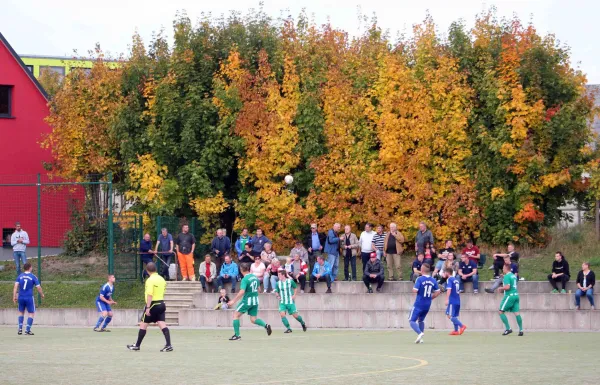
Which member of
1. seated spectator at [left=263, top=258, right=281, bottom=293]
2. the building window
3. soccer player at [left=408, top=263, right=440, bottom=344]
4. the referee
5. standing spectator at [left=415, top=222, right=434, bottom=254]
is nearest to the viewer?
the referee

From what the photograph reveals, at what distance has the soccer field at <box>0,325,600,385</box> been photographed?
15.1 m

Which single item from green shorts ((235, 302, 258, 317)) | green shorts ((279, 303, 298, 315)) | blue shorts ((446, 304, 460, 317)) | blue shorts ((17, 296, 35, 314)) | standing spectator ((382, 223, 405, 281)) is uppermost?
standing spectator ((382, 223, 405, 281))

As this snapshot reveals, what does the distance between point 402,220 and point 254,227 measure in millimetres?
5585

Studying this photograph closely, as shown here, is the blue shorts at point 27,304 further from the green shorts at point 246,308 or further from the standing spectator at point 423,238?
the standing spectator at point 423,238

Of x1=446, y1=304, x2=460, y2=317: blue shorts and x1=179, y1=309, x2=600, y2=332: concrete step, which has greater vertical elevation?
x1=446, y1=304, x2=460, y2=317: blue shorts

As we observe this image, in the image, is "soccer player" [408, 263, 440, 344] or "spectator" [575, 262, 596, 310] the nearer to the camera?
"soccer player" [408, 263, 440, 344]

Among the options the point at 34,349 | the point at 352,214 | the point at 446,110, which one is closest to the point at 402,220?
the point at 352,214

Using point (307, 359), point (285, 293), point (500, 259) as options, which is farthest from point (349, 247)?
point (307, 359)

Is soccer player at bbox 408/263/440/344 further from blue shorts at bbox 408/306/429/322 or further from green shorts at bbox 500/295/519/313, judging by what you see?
green shorts at bbox 500/295/519/313

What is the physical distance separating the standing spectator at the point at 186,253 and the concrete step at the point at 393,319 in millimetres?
→ 3119

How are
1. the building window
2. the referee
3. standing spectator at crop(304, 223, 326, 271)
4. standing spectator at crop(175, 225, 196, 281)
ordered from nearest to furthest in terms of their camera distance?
1. the referee
2. standing spectator at crop(304, 223, 326, 271)
3. standing spectator at crop(175, 225, 196, 281)
4. the building window

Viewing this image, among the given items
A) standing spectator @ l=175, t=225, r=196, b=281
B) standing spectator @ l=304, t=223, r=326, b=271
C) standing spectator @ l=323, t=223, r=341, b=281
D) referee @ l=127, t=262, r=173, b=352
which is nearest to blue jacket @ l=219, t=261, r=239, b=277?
standing spectator @ l=175, t=225, r=196, b=281

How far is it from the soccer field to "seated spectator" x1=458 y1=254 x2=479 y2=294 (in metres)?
4.44

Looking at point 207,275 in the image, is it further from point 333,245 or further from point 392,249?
point 392,249
